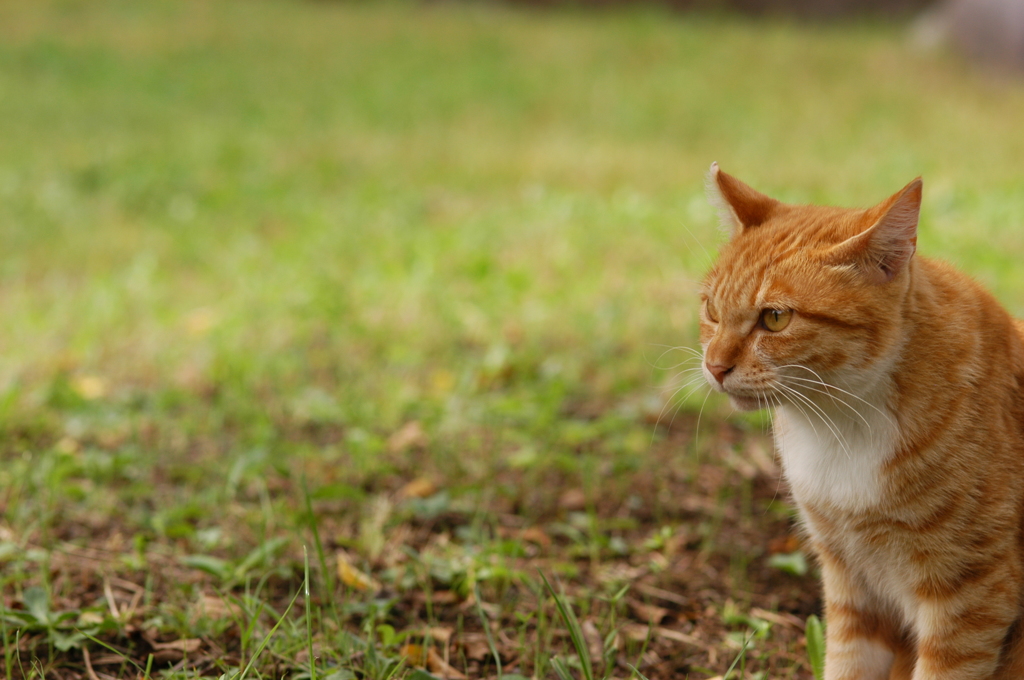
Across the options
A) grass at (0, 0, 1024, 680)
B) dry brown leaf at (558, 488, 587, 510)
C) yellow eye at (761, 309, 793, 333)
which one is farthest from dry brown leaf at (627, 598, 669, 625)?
yellow eye at (761, 309, 793, 333)

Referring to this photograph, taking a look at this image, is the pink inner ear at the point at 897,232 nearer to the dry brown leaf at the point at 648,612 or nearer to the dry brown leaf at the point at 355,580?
the dry brown leaf at the point at 648,612

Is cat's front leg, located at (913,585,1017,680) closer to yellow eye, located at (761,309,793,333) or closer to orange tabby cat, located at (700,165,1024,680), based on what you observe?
orange tabby cat, located at (700,165,1024,680)

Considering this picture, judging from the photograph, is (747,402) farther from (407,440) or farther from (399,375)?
(399,375)

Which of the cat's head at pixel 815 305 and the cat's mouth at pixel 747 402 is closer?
the cat's head at pixel 815 305

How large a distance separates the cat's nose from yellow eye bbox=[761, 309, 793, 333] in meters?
0.10

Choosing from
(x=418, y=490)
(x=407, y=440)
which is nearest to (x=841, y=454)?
(x=418, y=490)

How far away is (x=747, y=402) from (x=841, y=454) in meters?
0.20

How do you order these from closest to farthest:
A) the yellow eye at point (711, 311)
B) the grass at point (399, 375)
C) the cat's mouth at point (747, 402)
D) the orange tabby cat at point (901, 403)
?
the orange tabby cat at point (901, 403)
the cat's mouth at point (747, 402)
the yellow eye at point (711, 311)
the grass at point (399, 375)

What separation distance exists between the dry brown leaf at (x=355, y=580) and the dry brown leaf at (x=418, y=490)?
47 centimetres

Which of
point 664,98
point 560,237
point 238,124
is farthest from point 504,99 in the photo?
point 560,237

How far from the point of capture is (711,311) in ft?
6.33

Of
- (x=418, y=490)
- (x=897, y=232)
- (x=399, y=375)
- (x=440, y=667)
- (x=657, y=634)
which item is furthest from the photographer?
(x=399, y=375)

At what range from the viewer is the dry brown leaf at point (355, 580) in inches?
90.4

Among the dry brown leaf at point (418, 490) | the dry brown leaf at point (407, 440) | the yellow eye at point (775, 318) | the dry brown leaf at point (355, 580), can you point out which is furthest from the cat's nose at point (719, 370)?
the dry brown leaf at point (407, 440)
